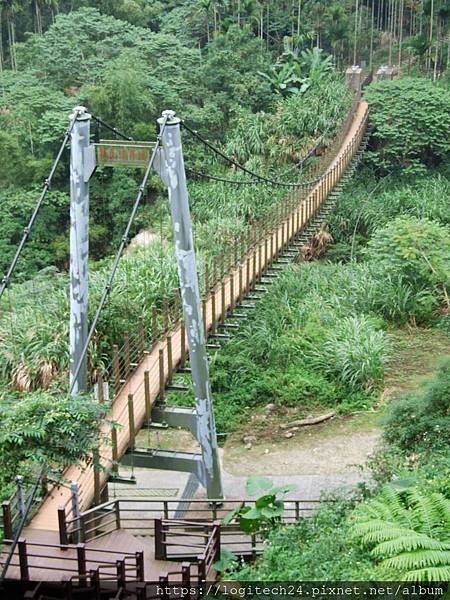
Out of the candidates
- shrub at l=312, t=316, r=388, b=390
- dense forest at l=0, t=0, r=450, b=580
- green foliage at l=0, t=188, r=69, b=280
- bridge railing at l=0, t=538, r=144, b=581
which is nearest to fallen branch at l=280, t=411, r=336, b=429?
dense forest at l=0, t=0, r=450, b=580

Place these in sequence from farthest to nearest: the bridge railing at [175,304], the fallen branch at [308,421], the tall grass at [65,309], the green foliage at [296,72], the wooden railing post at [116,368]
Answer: the green foliage at [296,72] < the fallen branch at [308,421] < the tall grass at [65,309] < the bridge railing at [175,304] < the wooden railing post at [116,368]

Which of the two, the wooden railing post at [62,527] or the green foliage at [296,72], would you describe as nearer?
the wooden railing post at [62,527]

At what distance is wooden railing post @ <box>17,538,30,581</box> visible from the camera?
579cm

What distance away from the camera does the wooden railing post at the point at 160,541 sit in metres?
6.24

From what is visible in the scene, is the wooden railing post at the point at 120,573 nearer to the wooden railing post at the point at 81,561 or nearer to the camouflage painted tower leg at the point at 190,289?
the wooden railing post at the point at 81,561

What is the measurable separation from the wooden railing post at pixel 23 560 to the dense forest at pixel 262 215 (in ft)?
1.76

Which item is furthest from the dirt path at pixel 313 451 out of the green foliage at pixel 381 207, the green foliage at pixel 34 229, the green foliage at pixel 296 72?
the green foliage at pixel 296 72

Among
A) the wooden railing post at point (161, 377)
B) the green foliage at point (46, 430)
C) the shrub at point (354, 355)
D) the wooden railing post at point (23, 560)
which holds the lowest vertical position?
the shrub at point (354, 355)

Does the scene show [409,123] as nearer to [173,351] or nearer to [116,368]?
[173,351]

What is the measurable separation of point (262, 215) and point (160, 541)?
32.7 ft

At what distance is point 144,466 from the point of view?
25.3ft

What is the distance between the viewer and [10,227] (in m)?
16.1

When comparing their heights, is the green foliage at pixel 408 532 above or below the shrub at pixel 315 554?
above

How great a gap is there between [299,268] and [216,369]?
368cm
